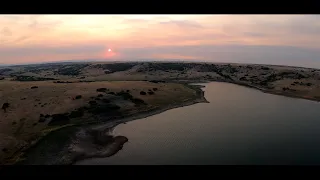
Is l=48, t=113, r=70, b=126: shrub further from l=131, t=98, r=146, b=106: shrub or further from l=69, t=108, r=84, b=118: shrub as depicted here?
l=131, t=98, r=146, b=106: shrub

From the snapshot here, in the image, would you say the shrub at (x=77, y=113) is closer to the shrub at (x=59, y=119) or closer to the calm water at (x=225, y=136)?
the shrub at (x=59, y=119)

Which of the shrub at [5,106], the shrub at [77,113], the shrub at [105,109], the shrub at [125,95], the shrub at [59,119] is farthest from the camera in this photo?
the shrub at [125,95]

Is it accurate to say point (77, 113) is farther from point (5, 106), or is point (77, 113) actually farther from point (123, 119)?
point (5, 106)

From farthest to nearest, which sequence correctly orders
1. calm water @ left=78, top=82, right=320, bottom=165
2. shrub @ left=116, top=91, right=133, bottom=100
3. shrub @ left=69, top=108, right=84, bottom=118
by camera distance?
shrub @ left=116, top=91, right=133, bottom=100 → shrub @ left=69, top=108, right=84, bottom=118 → calm water @ left=78, top=82, right=320, bottom=165

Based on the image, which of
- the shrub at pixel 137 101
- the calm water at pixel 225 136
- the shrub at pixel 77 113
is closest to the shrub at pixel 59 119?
the shrub at pixel 77 113

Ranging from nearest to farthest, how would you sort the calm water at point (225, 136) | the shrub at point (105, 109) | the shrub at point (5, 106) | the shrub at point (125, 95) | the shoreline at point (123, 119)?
the calm water at point (225, 136) < the shoreline at point (123, 119) < the shrub at point (105, 109) < the shrub at point (5, 106) < the shrub at point (125, 95)

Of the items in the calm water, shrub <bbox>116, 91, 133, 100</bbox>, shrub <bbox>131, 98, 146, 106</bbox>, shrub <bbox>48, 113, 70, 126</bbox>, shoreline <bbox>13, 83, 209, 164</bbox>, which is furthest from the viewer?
shrub <bbox>116, 91, 133, 100</bbox>

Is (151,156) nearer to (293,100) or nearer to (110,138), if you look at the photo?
(110,138)

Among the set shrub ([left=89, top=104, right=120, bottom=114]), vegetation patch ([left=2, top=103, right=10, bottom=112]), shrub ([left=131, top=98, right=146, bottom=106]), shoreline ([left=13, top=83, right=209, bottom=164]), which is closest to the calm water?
shoreline ([left=13, top=83, right=209, bottom=164])

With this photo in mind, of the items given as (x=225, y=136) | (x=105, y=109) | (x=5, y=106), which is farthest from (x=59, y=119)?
(x=225, y=136)
